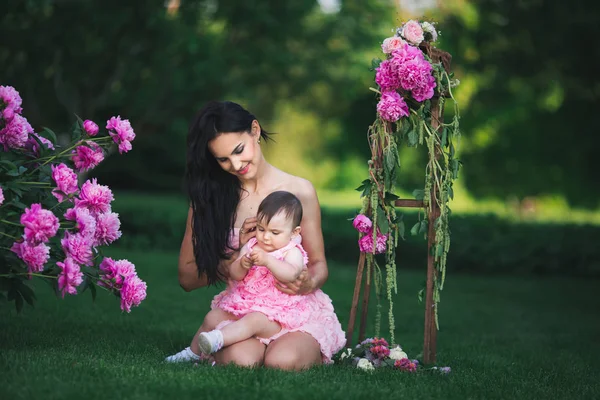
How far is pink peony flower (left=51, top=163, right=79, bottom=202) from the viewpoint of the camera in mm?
4121

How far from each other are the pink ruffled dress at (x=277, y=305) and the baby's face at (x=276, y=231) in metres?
0.07

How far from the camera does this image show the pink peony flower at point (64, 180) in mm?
4121

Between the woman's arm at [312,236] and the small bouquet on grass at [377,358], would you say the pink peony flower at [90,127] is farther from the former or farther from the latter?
the small bouquet on grass at [377,358]

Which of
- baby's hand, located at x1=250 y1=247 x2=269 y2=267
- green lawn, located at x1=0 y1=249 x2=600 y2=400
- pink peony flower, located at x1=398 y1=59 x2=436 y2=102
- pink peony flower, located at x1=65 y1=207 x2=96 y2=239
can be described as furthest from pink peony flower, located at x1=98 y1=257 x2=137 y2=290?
pink peony flower, located at x1=398 y1=59 x2=436 y2=102

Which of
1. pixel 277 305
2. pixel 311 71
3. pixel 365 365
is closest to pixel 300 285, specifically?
pixel 277 305

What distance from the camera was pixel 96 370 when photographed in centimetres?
391

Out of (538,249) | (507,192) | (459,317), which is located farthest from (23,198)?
(507,192)

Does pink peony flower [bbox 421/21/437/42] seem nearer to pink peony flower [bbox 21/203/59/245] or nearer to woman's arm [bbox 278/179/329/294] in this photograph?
woman's arm [bbox 278/179/329/294]

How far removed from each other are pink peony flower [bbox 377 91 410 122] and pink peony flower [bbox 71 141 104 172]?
156 cm

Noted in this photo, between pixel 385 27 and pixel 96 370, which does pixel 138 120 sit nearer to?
pixel 385 27

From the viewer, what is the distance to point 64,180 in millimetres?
4121

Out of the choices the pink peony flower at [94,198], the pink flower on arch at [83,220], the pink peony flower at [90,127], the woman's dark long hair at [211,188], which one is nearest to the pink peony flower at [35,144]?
the pink peony flower at [90,127]

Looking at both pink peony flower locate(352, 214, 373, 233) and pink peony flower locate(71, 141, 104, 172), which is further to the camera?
pink peony flower locate(352, 214, 373, 233)

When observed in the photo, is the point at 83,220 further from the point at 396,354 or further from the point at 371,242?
the point at 396,354
